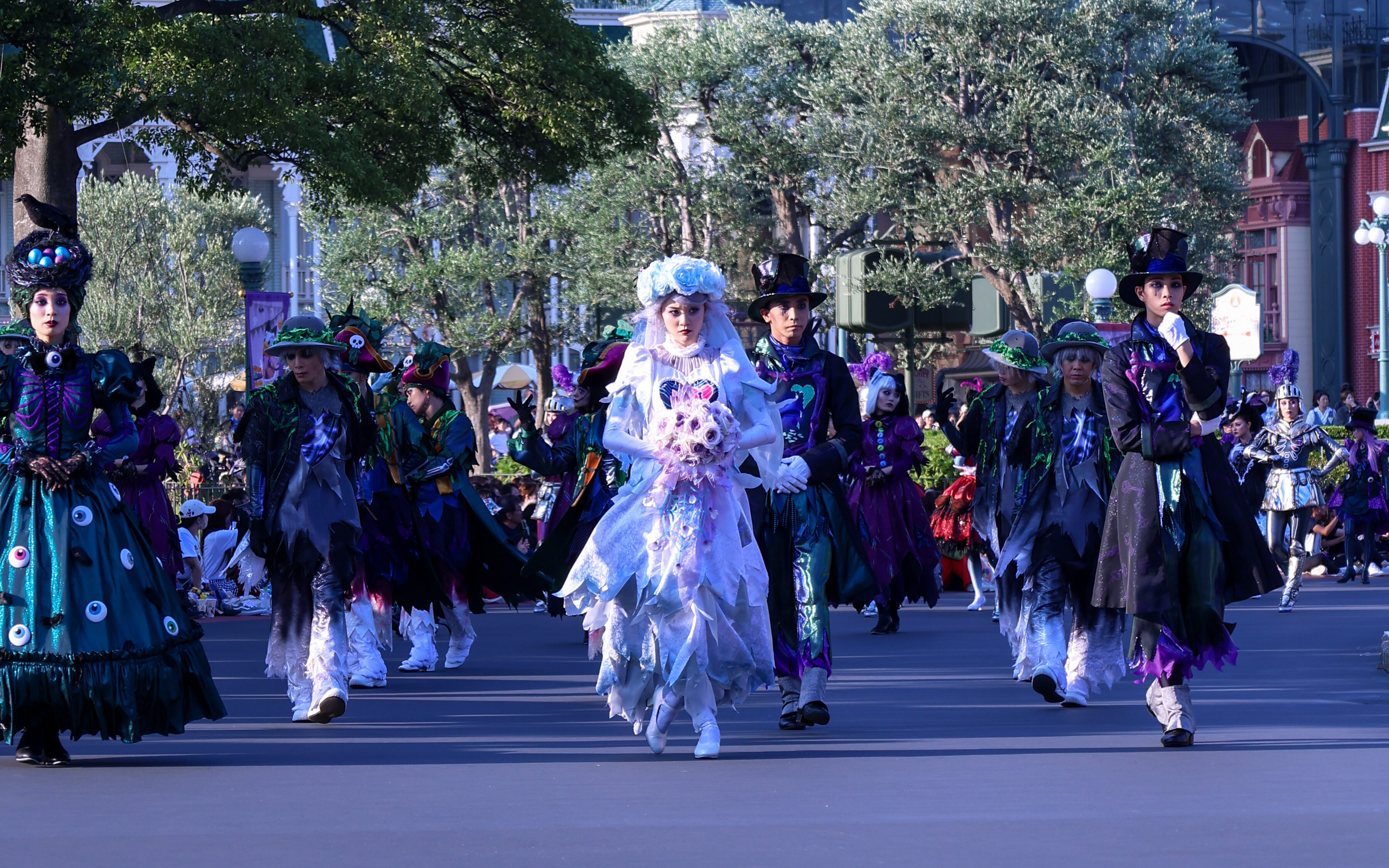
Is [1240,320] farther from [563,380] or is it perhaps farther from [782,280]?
[782,280]

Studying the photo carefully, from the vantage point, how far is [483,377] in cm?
4222

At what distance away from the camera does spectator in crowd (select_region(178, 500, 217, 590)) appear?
18.2 metres

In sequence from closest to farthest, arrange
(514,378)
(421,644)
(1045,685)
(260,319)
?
1. (1045,685)
2. (421,644)
3. (260,319)
4. (514,378)

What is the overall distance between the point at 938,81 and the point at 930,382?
5614 millimetres

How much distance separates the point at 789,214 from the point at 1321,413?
16.8 metres

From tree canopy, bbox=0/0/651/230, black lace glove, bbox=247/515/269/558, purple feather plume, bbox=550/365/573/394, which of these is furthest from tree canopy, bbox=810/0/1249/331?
black lace glove, bbox=247/515/269/558

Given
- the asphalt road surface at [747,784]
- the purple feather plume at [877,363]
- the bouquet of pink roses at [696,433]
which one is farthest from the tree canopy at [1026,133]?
the bouquet of pink roses at [696,433]

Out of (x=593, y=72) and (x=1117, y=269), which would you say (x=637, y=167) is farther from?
(x=593, y=72)

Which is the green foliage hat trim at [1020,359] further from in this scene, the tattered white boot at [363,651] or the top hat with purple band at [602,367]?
the tattered white boot at [363,651]

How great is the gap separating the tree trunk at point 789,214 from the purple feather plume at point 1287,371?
1883cm

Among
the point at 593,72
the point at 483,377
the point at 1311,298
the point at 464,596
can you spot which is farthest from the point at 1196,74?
the point at 464,596

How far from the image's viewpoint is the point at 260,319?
56.3 ft

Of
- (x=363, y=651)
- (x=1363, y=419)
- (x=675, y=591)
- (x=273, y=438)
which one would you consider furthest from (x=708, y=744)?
(x=1363, y=419)

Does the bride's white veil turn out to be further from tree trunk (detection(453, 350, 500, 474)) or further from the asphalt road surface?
tree trunk (detection(453, 350, 500, 474))
